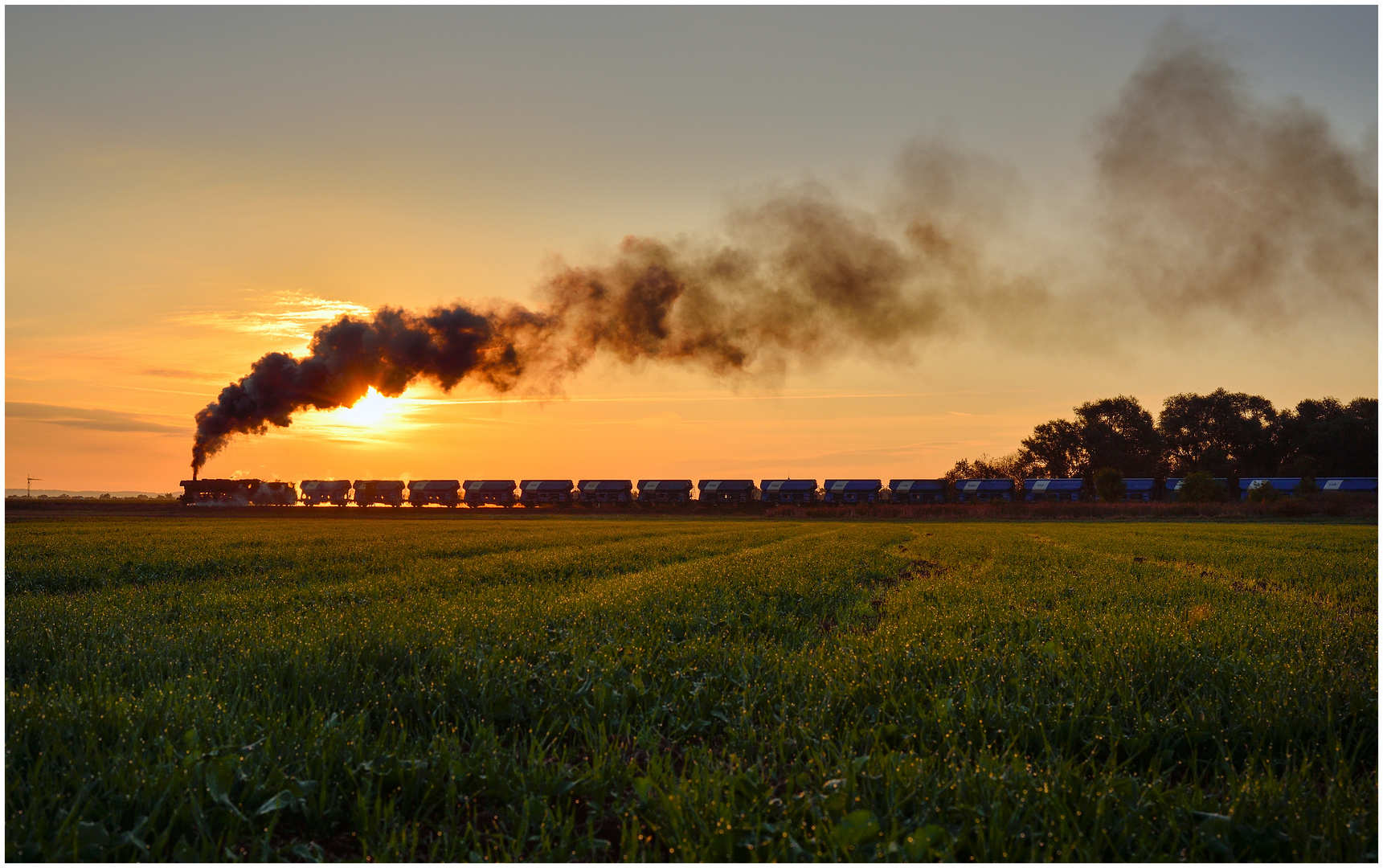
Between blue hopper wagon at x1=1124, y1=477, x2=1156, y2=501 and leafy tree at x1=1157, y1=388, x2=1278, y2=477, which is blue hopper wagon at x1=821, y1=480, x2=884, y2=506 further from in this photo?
leafy tree at x1=1157, y1=388, x2=1278, y2=477

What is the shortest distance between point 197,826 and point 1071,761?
4.27 m

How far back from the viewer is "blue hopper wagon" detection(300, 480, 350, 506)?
10525cm

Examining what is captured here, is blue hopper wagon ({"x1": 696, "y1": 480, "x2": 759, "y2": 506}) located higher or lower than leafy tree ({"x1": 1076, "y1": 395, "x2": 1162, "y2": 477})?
lower

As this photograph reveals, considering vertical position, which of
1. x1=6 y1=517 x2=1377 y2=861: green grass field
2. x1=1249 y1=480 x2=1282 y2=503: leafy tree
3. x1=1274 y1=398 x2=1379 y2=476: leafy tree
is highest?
x1=1274 y1=398 x2=1379 y2=476: leafy tree

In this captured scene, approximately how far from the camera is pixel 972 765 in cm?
401

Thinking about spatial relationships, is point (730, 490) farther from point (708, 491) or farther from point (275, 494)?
point (275, 494)

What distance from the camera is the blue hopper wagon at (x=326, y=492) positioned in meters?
105

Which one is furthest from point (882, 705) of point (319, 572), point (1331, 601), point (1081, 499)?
point (1081, 499)

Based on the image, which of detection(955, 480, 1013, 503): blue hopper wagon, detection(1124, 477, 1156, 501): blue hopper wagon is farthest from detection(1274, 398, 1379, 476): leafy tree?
detection(955, 480, 1013, 503): blue hopper wagon

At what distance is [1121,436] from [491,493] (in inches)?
3779

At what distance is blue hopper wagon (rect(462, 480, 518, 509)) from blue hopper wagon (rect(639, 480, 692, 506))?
1903 cm

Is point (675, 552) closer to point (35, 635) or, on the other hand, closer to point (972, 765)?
point (35, 635)

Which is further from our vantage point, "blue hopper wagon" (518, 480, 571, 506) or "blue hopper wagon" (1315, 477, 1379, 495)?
"blue hopper wagon" (518, 480, 571, 506)

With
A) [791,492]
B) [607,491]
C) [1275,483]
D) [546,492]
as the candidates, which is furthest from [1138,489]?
[546,492]
